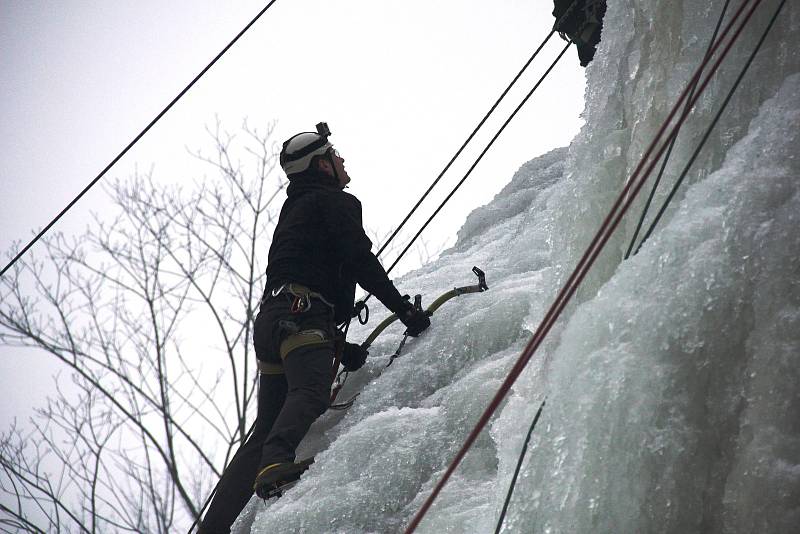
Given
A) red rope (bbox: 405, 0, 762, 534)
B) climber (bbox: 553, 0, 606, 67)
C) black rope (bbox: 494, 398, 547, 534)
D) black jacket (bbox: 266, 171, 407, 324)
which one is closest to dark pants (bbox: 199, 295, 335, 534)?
black jacket (bbox: 266, 171, 407, 324)

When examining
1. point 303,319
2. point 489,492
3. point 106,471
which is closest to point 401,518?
point 489,492

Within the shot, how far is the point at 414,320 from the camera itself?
3.16m

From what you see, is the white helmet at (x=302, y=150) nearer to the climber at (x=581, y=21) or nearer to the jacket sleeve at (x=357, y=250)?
the jacket sleeve at (x=357, y=250)

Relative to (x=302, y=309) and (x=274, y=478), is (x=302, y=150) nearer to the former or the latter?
(x=302, y=309)

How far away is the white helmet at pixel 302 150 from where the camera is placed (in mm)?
3137

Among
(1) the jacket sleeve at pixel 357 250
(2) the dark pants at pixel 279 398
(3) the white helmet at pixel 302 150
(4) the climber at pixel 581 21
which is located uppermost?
(4) the climber at pixel 581 21

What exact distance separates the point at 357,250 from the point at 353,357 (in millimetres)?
536

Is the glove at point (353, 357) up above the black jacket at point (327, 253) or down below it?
below

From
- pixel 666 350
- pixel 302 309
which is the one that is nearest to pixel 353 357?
pixel 302 309

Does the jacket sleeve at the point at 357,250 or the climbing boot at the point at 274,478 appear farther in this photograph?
the jacket sleeve at the point at 357,250

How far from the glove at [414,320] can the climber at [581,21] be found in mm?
2108

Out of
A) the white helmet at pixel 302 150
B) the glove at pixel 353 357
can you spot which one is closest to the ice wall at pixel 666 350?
the glove at pixel 353 357

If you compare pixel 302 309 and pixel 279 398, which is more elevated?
pixel 302 309

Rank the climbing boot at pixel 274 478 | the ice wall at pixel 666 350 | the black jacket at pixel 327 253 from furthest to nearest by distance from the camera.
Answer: the black jacket at pixel 327 253
the climbing boot at pixel 274 478
the ice wall at pixel 666 350
